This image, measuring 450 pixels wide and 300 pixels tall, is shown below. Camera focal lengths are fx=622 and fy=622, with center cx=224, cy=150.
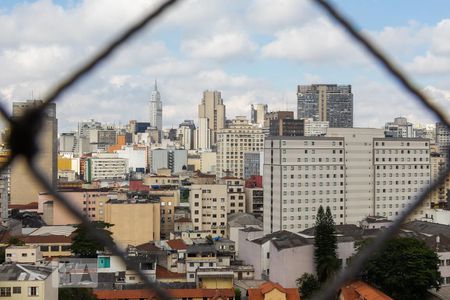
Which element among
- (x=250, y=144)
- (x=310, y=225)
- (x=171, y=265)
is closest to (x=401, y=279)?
(x=171, y=265)

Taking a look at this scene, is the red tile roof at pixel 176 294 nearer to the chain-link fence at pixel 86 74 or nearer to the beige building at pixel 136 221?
the beige building at pixel 136 221

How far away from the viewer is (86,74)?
0.30 m

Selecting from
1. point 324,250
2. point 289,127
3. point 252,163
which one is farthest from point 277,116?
point 324,250

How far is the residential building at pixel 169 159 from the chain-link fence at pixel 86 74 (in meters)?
25.5

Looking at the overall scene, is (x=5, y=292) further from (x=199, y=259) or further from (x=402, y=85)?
(x=402, y=85)

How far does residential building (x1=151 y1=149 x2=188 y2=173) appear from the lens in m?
25.9

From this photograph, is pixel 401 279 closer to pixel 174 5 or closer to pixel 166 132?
pixel 174 5

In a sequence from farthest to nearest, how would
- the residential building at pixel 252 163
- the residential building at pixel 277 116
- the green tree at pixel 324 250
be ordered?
the residential building at pixel 277 116 < the residential building at pixel 252 163 < the green tree at pixel 324 250

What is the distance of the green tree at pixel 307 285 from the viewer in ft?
22.9

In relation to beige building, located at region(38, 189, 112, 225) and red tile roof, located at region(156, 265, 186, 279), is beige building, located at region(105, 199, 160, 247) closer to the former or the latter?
beige building, located at region(38, 189, 112, 225)

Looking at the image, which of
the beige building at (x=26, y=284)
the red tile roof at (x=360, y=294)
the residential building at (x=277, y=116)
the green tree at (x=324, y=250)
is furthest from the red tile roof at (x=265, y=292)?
the residential building at (x=277, y=116)

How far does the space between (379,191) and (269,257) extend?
4305 millimetres

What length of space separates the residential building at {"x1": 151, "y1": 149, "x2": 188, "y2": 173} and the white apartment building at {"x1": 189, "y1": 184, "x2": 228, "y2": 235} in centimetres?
1396

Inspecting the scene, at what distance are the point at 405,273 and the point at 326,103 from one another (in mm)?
23330
